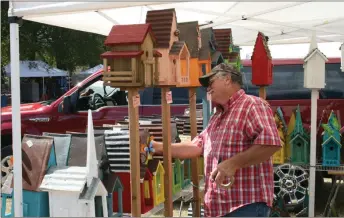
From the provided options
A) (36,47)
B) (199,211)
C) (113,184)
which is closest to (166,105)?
(113,184)

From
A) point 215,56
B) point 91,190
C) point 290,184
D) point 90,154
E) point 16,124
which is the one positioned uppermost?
point 215,56

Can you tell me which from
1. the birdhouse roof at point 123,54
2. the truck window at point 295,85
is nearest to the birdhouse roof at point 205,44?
the birdhouse roof at point 123,54

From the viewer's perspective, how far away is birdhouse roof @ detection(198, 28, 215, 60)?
3.89 m

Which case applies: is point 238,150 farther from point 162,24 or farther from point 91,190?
point 162,24

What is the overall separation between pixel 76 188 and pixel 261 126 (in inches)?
44.0

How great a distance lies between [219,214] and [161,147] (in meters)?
0.94

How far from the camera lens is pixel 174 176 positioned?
4062 mm

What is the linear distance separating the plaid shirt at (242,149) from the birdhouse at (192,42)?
115 cm

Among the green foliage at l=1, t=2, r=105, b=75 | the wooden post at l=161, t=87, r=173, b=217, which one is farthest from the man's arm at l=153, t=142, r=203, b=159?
the green foliage at l=1, t=2, r=105, b=75

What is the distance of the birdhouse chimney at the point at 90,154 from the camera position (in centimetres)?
258

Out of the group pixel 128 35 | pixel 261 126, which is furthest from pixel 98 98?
pixel 261 126

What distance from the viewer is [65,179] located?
279cm

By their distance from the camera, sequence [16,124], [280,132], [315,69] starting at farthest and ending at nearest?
[280,132] → [315,69] → [16,124]

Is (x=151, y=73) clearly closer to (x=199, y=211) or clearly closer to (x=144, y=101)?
(x=199, y=211)
